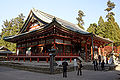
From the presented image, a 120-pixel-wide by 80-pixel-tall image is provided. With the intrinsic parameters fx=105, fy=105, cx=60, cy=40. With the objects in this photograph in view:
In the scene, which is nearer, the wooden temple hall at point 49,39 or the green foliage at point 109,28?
the wooden temple hall at point 49,39

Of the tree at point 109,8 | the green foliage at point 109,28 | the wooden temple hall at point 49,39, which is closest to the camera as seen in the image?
the wooden temple hall at point 49,39

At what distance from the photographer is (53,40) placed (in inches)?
701

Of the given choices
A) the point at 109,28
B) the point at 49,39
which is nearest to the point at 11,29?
the point at 49,39

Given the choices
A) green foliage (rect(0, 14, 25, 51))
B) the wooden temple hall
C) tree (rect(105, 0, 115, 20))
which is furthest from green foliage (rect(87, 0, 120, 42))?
green foliage (rect(0, 14, 25, 51))

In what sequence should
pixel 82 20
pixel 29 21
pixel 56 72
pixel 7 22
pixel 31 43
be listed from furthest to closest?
pixel 82 20 → pixel 7 22 → pixel 29 21 → pixel 31 43 → pixel 56 72

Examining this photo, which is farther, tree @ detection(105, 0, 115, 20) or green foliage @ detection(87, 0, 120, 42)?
tree @ detection(105, 0, 115, 20)

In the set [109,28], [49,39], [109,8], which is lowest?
[49,39]

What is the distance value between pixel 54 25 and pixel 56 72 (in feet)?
23.4

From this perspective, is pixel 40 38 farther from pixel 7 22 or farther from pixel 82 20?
pixel 82 20

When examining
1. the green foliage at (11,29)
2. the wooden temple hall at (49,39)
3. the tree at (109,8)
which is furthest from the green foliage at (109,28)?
the green foliage at (11,29)

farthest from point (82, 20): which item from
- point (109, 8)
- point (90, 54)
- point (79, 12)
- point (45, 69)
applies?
point (45, 69)

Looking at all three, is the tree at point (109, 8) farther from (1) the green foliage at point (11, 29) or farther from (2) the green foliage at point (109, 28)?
(1) the green foliage at point (11, 29)

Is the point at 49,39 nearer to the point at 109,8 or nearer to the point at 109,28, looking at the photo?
the point at 109,28

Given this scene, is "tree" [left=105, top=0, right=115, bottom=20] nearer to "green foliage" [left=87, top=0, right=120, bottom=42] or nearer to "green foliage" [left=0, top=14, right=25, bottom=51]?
"green foliage" [left=87, top=0, right=120, bottom=42]
